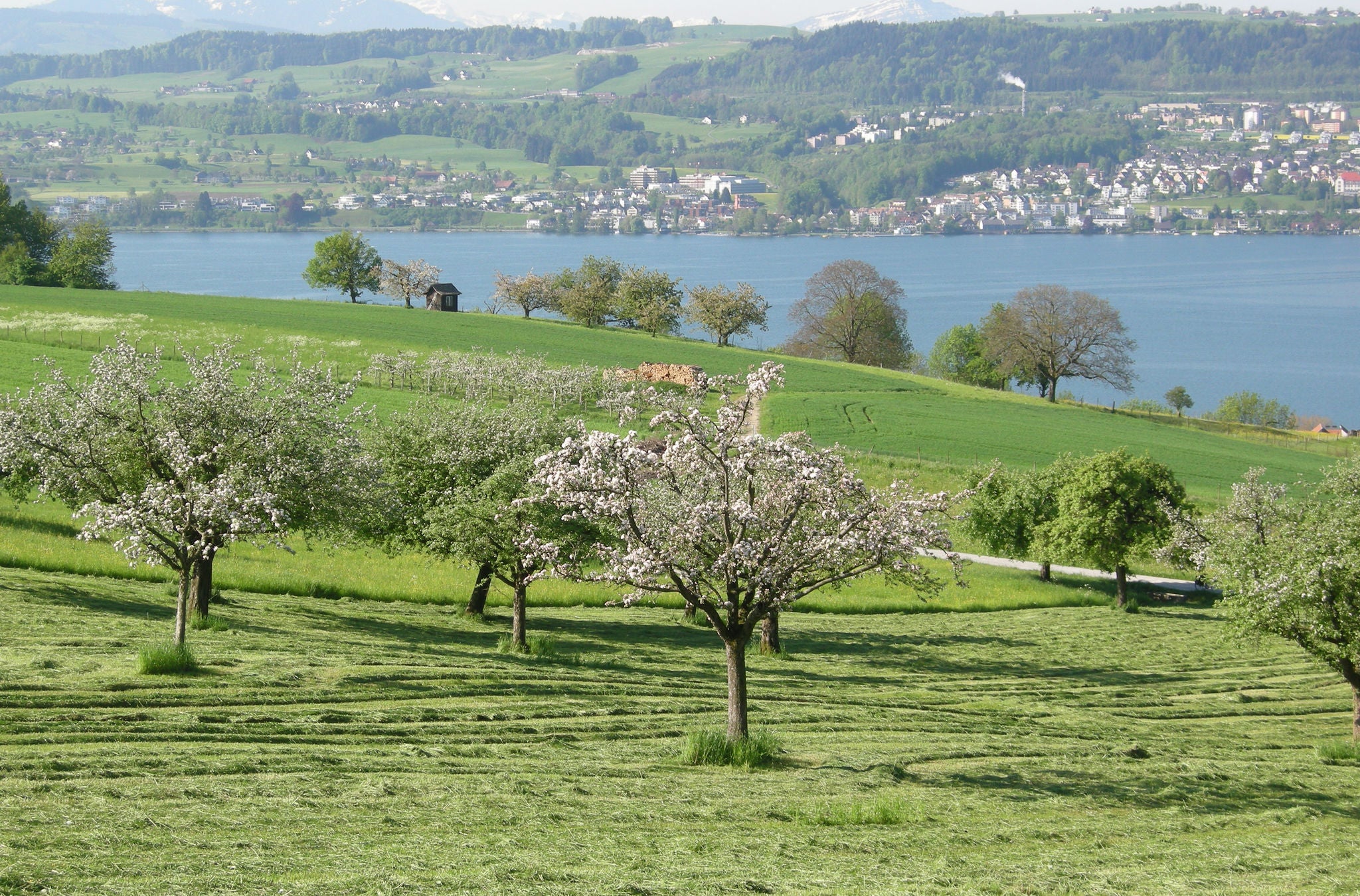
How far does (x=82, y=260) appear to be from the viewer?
112m

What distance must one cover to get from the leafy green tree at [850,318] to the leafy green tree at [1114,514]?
69976mm

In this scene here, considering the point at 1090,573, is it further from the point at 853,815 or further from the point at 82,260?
the point at 82,260

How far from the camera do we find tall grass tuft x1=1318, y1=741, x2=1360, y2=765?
20703 millimetres

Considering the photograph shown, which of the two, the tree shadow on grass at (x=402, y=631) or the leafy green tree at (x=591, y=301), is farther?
the leafy green tree at (x=591, y=301)

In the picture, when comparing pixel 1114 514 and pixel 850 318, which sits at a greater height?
pixel 850 318

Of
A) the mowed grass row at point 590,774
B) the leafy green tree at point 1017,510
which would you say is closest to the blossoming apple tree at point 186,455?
the mowed grass row at point 590,774

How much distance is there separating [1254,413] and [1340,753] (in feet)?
318

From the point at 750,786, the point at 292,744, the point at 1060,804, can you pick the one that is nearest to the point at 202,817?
the point at 292,744

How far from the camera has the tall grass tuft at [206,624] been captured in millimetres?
24359

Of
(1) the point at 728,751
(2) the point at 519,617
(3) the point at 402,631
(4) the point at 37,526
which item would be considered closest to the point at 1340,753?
(1) the point at 728,751

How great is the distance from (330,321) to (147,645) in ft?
260

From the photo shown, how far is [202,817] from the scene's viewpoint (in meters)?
12.0

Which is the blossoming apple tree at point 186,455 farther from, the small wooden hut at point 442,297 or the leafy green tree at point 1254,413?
the leafy green tree at point 1254,413

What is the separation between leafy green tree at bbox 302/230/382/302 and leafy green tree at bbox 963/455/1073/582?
289 ft
